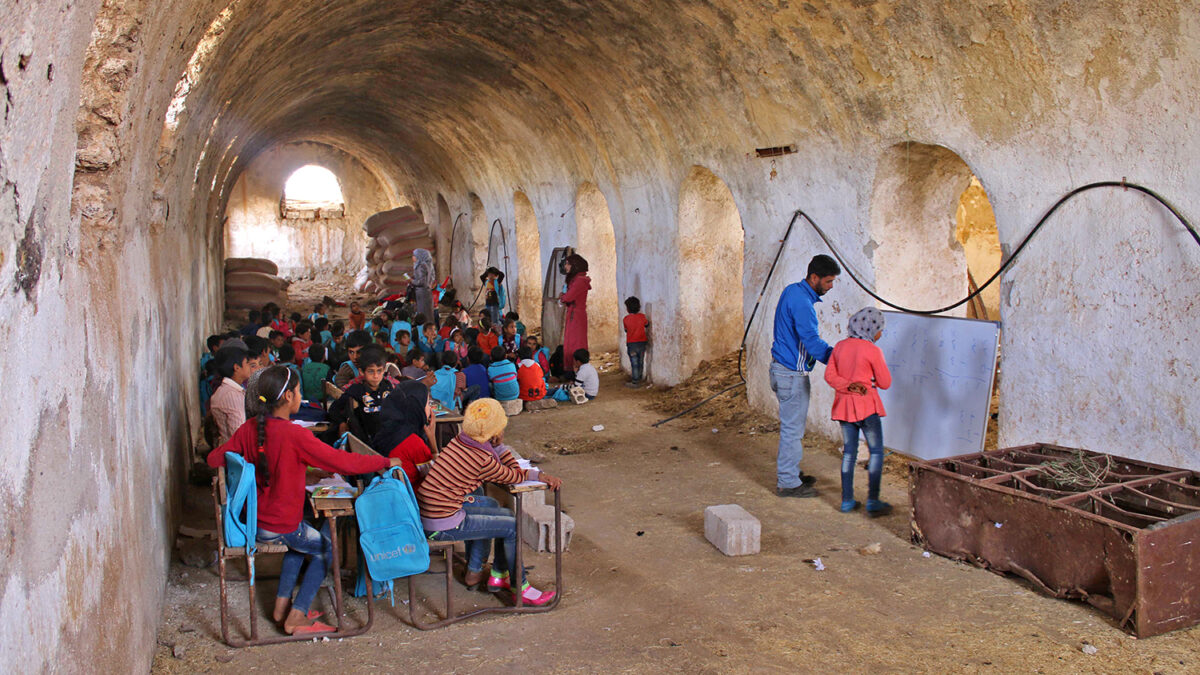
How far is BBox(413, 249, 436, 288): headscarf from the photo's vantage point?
15297 millimetres

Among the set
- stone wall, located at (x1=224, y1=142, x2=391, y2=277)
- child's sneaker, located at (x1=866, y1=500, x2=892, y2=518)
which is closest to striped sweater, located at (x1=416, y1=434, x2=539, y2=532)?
child's sneaker, located at (x1=866, y1=500, x2=892, y2=518)

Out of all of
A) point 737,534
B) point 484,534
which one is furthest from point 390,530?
point 737,534

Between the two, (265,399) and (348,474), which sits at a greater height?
(265,399)

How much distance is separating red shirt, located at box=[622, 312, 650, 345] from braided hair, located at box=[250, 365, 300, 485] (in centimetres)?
810

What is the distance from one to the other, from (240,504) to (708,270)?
313 inches

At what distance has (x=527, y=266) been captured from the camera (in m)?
17.6

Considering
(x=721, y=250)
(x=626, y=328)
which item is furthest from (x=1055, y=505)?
(x=626, y=328)

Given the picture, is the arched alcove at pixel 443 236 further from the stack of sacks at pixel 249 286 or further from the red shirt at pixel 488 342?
the red shirt at pixel 488 342

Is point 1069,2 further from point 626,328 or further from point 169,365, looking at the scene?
point 626,328

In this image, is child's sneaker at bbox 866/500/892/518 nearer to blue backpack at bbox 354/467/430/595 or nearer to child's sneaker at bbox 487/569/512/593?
child's sneaker at bbox 487/569/512/593

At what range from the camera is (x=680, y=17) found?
848cm

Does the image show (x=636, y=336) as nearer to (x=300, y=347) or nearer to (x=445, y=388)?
(x=445, y=388)

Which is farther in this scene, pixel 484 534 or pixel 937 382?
pixel 937 382

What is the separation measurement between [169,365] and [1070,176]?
6.31m
